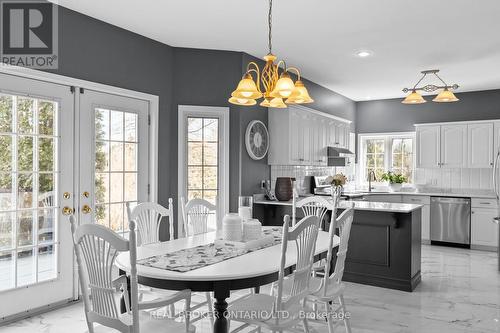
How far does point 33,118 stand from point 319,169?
4947 millimetres

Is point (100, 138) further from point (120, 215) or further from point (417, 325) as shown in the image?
point (417, 325)

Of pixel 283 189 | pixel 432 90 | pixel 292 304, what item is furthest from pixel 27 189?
pixel 432 90

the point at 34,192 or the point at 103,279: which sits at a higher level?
the point at 34,192

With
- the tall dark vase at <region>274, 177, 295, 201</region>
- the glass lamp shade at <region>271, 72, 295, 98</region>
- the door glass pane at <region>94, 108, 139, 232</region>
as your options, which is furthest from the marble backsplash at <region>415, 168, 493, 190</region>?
the glass lamp shade at <region>271, 72, 295, 98</region>

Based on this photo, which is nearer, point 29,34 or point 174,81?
point 29,34

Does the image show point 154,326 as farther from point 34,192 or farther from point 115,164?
point 115,164

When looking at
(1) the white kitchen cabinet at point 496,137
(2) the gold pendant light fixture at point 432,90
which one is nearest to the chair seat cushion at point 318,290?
(2) the gold pendant light fixture at point 432,90

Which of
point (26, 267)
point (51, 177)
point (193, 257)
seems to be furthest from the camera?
point (51, 177)

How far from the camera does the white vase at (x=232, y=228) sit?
2994 mm

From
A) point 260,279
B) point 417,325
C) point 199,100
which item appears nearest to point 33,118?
point 199,100

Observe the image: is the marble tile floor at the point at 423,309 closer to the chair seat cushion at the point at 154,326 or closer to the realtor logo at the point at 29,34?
the chair seat cushion at the point at 154,326

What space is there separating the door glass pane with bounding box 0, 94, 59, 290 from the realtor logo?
0.34m

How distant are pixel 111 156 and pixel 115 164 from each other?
0.10 meters

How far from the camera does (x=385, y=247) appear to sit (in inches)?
182
